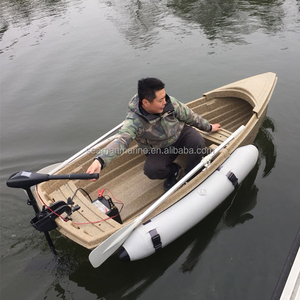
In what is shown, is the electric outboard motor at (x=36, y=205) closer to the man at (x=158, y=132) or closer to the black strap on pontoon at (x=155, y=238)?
the man at (x=158, y=132)

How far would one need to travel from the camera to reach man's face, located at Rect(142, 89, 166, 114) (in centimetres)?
336

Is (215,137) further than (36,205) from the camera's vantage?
Yes

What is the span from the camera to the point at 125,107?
7527mm

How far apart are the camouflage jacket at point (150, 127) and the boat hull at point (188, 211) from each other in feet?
2.55

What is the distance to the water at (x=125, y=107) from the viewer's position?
3617 millimetres

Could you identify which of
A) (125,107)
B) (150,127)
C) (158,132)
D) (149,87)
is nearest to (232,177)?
(158,132)

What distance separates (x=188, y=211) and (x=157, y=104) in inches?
54.6

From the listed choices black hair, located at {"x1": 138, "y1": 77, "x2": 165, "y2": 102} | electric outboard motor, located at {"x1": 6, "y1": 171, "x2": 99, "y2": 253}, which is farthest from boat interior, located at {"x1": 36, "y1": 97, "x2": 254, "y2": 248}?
black hair, located at {"x1": 138, "y1": 77, "x2": 165, "y2": 102}

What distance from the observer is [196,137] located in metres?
4.09

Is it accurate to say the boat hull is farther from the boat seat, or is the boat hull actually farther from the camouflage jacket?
the camouflage jacket

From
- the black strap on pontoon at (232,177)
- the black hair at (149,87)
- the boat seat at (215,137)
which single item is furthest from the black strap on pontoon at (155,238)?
the boat seat at (215,137)

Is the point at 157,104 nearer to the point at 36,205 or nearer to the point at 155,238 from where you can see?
the point at 155,238

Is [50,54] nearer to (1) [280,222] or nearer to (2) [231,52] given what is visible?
(2) [231,52]

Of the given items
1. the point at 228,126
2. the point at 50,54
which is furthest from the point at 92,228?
the point at 50,54
